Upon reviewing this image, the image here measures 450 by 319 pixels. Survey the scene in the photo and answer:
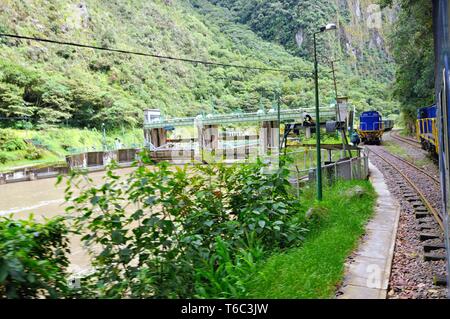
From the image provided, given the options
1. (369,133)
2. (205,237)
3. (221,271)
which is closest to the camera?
(221,271)

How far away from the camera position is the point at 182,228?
4734mm

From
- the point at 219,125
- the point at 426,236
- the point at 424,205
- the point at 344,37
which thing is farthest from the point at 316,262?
the point at 219,125

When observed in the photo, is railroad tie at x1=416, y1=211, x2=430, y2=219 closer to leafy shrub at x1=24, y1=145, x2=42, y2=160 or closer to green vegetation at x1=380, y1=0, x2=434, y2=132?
green vegetation at x1=380, y1=0, x2=434, y2=132

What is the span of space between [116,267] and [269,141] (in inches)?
1311

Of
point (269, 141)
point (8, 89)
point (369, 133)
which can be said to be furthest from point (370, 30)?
point (8, 89)

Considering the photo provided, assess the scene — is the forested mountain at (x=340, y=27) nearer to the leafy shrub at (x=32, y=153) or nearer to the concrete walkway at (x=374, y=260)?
the concrete walkway at (x=374, y=260)

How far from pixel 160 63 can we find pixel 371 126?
2387 inches

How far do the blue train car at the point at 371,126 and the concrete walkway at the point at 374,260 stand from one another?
22599 millimetres

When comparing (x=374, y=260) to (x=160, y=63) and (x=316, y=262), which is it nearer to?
(x=316, y=262)

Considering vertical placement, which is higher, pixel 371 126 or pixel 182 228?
pixel 371 126

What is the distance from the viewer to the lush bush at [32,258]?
2580 mm

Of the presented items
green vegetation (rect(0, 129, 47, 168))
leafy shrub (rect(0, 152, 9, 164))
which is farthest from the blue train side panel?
leafy shrub (rect(0, 152, 9, 164))
